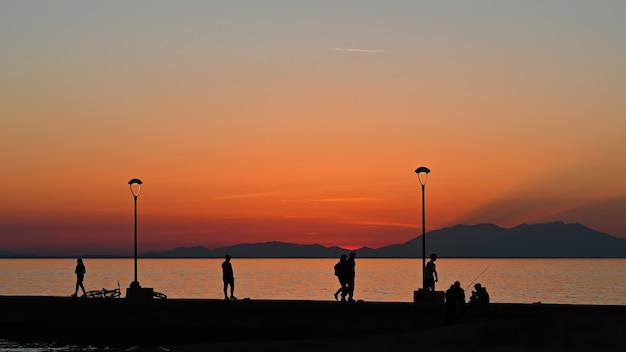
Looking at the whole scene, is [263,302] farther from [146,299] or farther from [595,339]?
[595,339]

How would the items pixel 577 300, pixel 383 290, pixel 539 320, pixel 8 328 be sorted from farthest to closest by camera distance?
pixel 383 290, pixel 577 300, pixel 8 328, pixel 539 320

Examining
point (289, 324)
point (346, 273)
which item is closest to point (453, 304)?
point (289, 324)

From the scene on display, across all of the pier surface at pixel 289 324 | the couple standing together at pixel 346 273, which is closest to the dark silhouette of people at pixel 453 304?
the pier surface at pixel 289 324

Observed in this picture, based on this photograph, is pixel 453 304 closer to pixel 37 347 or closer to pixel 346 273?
pixel 346 273

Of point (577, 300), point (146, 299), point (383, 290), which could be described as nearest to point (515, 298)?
point (577, 300)

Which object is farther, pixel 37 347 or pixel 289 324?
pixel 289 324

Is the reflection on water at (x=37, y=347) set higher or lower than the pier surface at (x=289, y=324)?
lower

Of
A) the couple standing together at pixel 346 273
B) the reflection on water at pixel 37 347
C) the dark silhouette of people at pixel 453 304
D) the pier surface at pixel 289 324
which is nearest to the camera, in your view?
the pier surface at pixel 289 324

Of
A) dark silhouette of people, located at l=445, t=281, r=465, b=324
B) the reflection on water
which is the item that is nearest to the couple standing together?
dark silhouette of people, located at l=445, t=281, r=465, b=324

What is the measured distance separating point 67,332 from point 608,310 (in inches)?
840

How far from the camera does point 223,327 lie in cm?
4188

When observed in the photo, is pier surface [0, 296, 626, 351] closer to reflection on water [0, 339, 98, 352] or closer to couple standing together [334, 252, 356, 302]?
reflection on water [0, 339, 98, 352]

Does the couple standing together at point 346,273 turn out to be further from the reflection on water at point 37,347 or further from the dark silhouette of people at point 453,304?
the reflection on water at point 37,347

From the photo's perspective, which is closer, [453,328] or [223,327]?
[453,328]
